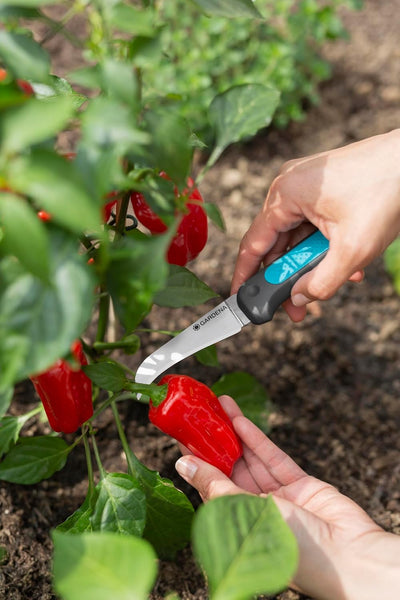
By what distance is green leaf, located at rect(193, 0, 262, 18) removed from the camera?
3.05 ft

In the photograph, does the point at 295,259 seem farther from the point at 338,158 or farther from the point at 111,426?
the point at 111,426

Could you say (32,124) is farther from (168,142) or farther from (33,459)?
(33,459)

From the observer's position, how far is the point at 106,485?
1266mm

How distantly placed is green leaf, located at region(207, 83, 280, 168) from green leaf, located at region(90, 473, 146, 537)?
65cm

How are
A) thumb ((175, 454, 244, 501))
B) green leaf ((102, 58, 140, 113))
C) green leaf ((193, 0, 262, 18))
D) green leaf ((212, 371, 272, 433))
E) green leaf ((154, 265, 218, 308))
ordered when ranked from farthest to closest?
green leaf ((212, 371, 272, 433)) < thumb ((175, 454, 244, 501)) < green leaf ((154, 265, 218, 308)) < green leaf ((193, 0, 262, 18)) < green leaf ((102, 58, 140, 113))

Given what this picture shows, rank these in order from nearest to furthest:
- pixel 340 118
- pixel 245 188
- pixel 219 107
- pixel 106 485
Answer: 1. pixel 219 107
2. pixel 106 485
3. pixel 245 188
4. pixel 340 118

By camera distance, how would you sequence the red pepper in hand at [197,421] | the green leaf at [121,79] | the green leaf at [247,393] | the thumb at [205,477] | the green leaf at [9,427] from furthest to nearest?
the green leaf at [247,393] < the green leaf at [9,427] < the red pepper in hand at [197,421] < the thumb at [205,477] < the green leaf at [121,79]

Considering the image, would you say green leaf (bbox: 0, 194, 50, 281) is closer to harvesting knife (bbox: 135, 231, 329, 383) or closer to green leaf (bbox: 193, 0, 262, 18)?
green leaf (bbox: 193, 0, 262, 18)

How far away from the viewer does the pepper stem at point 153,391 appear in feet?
4.30

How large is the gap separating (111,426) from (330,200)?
2.90ft

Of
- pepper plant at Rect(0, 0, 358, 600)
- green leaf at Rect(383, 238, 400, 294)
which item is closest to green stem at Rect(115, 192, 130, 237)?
pepper plant at Rect(0, 0, 358, 600)

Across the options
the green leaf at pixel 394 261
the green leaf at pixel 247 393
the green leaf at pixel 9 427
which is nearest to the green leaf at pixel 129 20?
the green leaf at pixel 9 427

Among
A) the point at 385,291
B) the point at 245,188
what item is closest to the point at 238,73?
the point at 245,188

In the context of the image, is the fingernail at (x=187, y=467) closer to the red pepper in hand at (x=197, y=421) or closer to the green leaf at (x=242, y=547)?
the red pepper in hand at (x=197, y=421)
